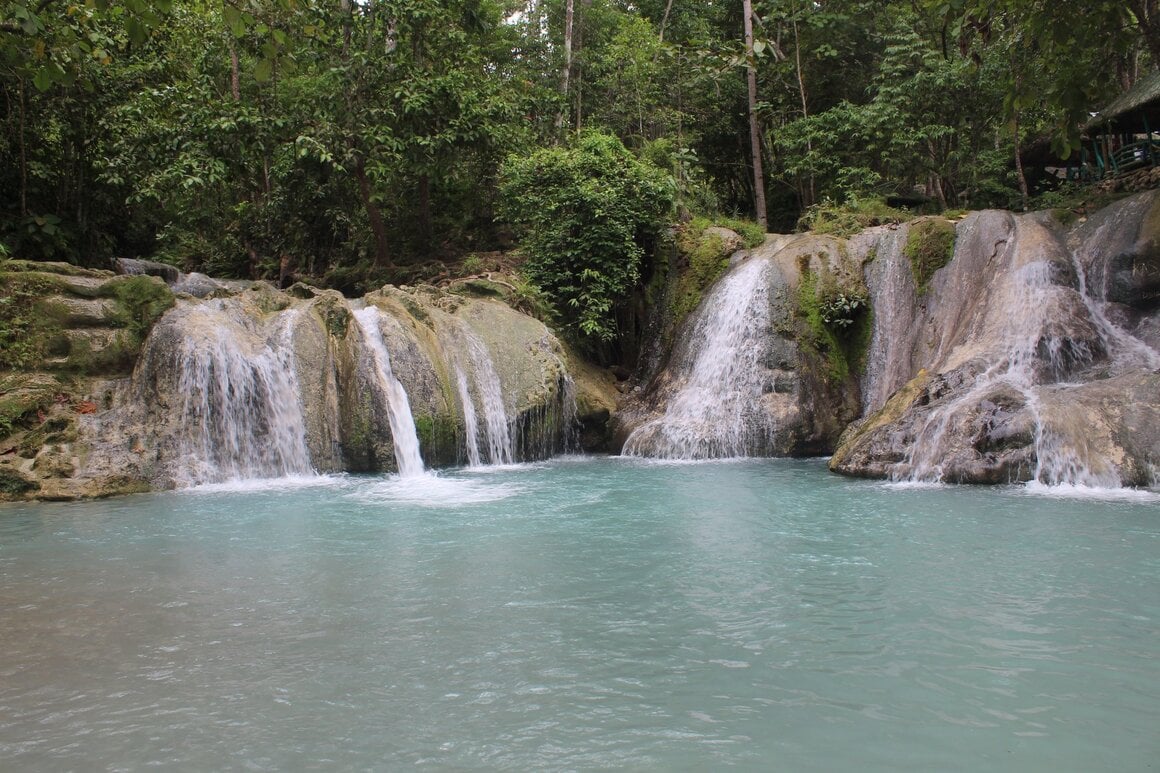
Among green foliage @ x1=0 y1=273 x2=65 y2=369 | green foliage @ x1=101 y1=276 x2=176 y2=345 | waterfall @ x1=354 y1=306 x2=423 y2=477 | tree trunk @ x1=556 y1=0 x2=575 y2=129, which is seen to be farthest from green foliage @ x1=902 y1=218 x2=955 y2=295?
green foliage @ x1=0 y1=273 x2=65 y2=369

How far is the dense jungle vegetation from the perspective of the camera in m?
16.7

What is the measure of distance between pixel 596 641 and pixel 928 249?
11.6 meters

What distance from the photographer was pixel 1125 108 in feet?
52.8

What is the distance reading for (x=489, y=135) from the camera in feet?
59.3

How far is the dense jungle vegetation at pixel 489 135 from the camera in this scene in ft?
54.6

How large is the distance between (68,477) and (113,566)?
15.4 ft

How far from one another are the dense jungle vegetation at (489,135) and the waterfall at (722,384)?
200 centimetres

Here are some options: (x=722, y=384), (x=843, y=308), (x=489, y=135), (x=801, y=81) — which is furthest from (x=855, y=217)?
(x=489, y=135)

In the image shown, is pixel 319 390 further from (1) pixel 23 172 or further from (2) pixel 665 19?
(2) pixel 665 19

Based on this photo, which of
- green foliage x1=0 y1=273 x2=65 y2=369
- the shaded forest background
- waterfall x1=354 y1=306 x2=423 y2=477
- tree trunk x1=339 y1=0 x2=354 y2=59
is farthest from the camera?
tree trunk x1=339 y1=0 x2=354 y2=59

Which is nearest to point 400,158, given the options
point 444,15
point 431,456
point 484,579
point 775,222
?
point 444,15

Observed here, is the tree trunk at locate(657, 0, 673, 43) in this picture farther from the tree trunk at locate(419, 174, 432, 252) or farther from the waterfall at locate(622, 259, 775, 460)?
the waterfall at locate(622, 259, 775, 460)

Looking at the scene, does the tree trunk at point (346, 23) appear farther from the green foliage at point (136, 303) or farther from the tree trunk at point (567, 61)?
the green foliage at point (136, 303)

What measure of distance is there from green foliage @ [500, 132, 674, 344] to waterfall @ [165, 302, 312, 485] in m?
5.88
